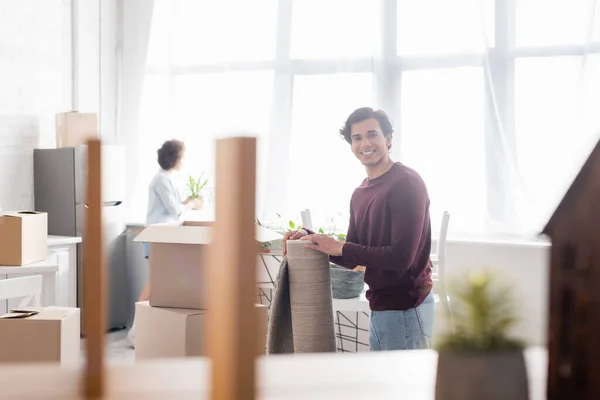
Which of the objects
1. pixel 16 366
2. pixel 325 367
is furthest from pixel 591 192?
pixel 16 366

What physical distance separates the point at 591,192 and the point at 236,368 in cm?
35

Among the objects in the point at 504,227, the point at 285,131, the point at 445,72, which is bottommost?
the point at 504,227

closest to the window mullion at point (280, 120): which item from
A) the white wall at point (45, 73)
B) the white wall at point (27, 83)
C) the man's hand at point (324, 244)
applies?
the white wall at point (45, 73)

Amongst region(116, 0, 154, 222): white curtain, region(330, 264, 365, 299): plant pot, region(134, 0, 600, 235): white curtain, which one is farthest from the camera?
region(116, 0, 154, 222): white curtain

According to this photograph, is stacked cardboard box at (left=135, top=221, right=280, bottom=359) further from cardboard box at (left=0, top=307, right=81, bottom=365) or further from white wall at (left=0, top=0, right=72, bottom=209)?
white wall at (left=0, top=0, right=72, bottom=209)

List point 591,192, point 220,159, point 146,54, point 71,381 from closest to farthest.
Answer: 1. point 220,159
2. point 591,192
3. point 71,381
4. point 146,54

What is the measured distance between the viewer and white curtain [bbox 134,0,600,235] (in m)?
4.81

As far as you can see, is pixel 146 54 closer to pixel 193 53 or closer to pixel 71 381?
pixel 193 53

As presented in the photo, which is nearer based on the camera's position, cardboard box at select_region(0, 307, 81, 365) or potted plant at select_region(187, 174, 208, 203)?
cardboard box at select_region(0, 307, 81, 365)

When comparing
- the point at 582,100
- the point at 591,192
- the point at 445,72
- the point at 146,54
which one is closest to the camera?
the point at 591,192

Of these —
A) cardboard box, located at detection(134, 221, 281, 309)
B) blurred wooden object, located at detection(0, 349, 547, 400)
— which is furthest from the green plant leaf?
cardboard box, located at detection(134, 221, 281, 309)

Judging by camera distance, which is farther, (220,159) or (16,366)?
(16,366)

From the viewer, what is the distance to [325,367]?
928 millimetres

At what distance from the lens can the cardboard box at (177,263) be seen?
237cm
